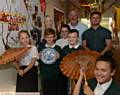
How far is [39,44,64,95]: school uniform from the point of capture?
3982 mm

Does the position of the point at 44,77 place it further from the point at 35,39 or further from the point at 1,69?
the point at 35,39

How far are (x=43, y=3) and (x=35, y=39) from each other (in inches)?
39.1

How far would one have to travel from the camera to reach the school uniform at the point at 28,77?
372 centimetres

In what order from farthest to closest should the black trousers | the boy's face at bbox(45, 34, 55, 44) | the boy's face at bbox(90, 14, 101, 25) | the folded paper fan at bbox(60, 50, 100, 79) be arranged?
the boy's face at bbox(90, 14, 101, 25) → the boy's face at bbox(45, 34, 55, 44) → the black trousers → the folded paper fan at bbox(60, 50, 100, 79)

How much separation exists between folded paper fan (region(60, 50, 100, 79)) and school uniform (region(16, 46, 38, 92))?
0.58m

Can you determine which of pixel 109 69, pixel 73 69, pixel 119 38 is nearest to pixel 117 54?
pixel 119 38

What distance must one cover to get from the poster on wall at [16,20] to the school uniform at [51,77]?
0.44 m

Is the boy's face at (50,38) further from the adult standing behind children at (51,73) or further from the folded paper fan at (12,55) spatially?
the folded paper fan at (12,55)

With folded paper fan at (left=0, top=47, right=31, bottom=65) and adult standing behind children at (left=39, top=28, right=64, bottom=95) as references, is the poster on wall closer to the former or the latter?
folded paper fan at (left=0, top=47, right=31, bottom=65)

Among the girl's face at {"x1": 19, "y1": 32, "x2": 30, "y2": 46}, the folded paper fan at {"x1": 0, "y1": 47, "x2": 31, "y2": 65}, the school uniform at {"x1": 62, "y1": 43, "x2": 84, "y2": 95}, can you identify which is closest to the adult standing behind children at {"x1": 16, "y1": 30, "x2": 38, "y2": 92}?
the girl's face at {"x1": 19, "y1": 32, "x2": 30, "y2": 46}

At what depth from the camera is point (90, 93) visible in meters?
2.21

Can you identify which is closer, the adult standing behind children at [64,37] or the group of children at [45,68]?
the group of children at [45,68]

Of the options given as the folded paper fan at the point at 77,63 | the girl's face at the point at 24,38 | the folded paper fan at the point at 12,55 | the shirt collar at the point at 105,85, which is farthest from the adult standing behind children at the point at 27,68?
the shirt collar at the point at 105,85

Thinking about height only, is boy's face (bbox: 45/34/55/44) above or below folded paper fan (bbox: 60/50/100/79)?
above
